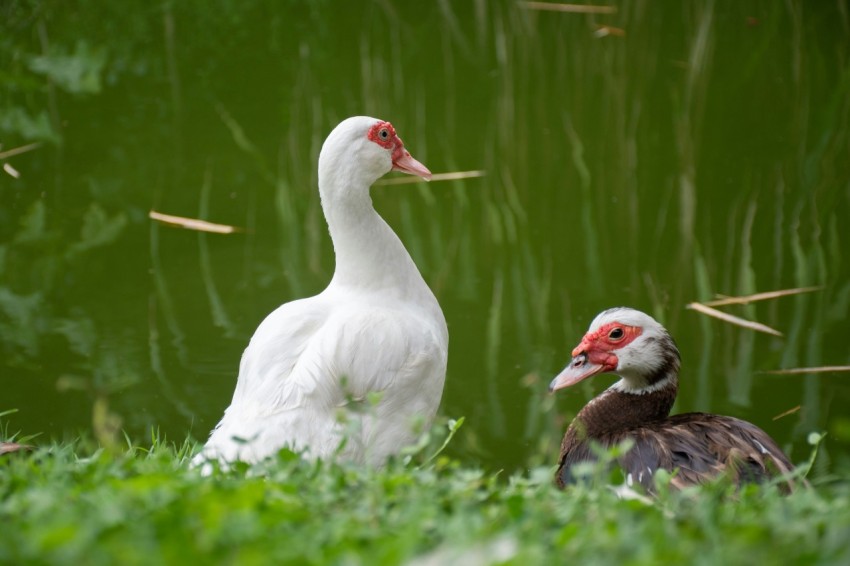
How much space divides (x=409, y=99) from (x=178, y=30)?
268 cm

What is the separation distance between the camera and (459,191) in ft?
26.0

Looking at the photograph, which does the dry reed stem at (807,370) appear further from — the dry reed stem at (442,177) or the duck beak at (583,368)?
the dry reed stem at (442,177)

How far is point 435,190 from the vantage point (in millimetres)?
7996

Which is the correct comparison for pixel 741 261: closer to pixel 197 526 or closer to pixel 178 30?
pixel 197 526

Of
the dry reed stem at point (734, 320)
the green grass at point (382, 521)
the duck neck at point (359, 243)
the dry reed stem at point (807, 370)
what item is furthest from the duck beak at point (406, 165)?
the green grass at point (382, 521)

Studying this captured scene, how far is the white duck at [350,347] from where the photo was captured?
4355 mm

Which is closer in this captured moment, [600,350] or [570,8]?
[600,350]

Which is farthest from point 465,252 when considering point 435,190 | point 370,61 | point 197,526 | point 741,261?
point 197,526

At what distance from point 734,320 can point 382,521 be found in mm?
4014

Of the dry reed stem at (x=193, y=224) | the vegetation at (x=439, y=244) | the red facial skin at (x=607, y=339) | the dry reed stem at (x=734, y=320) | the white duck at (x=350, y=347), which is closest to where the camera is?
the vegetation at (x=439, y=244)

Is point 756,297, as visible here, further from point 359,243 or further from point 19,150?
point 19,150

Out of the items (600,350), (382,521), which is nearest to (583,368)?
(600,350)

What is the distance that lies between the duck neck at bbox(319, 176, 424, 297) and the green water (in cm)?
97

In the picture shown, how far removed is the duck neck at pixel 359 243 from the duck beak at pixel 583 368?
73cm
